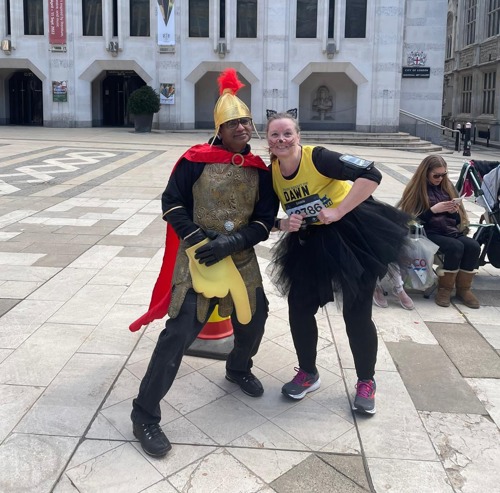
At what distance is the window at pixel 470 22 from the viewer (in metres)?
38.9

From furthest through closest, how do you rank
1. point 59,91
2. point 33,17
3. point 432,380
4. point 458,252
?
point 59,91, point 33,17, point 458,252, point 432,380

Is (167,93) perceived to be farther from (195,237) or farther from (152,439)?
(152,439)

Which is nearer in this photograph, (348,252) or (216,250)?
(216,250)

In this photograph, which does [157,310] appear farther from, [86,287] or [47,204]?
[47,204]

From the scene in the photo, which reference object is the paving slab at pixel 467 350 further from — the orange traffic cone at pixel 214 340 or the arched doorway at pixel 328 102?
the arched doorway at pixel 328 102

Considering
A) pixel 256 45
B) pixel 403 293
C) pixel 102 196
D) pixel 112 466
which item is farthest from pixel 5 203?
pixel 256 45

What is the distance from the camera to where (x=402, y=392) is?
12.8ft

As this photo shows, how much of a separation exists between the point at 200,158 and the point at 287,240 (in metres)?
0.79

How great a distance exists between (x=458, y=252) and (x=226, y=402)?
3.01 meters

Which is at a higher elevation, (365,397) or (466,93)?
(466,93)

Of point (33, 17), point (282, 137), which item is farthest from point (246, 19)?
point (282, 137)

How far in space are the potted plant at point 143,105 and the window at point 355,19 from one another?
961 cm

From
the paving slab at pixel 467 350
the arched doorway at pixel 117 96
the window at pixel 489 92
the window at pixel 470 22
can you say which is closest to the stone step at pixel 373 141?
the window at pixel 489 92

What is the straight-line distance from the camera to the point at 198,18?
29.0 m
